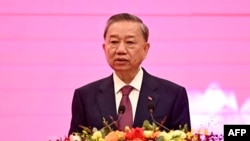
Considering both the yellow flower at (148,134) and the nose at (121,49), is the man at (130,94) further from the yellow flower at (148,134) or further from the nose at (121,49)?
the yellow flower at (148,134)

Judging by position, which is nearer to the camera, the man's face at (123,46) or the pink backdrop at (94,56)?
the man's face at (123,46)

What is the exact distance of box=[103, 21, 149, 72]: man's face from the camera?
2.42 m

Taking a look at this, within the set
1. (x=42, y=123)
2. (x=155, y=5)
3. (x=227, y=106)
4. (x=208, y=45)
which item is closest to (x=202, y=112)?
(x=227, y=106)

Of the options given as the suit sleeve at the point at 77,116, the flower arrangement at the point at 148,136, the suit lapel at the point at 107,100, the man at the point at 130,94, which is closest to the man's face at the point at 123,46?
the man at the point at 130,94

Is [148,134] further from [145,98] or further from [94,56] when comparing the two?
[94,56]

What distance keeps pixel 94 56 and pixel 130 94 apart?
38.0 inches

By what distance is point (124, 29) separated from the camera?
2439 millimetres

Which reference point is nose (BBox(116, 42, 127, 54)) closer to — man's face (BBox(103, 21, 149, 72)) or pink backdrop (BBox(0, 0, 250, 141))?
man's face (BBox(103, 21, 149, 72))

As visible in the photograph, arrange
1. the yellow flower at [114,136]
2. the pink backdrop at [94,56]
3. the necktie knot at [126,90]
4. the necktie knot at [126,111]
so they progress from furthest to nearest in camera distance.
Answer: the pink backdrop at [94,56], the necktie knot at [126,90], the necktie knot at [126,111], the yellow flower at [114,136]

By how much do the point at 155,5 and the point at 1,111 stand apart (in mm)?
1130

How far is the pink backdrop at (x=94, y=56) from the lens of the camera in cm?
341

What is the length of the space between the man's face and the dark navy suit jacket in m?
A: 0.13

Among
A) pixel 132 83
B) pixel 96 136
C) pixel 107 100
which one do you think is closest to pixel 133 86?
pixel 132 83

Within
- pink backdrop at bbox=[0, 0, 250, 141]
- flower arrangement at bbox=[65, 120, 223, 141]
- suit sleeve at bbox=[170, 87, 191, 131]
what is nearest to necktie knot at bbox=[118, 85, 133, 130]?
suit sleeve at bbox=[170, 87, 191, 131]
